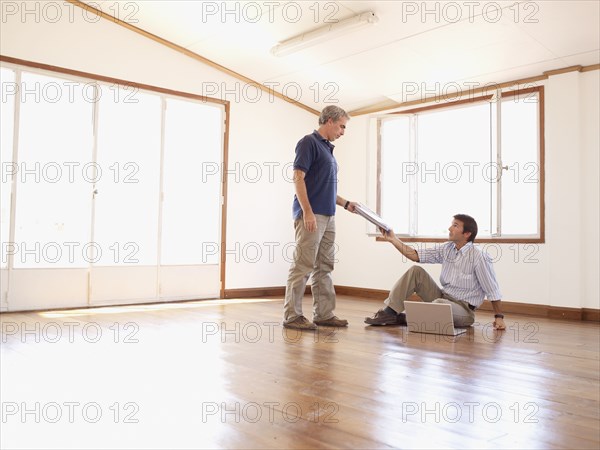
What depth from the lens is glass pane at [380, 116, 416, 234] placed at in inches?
239

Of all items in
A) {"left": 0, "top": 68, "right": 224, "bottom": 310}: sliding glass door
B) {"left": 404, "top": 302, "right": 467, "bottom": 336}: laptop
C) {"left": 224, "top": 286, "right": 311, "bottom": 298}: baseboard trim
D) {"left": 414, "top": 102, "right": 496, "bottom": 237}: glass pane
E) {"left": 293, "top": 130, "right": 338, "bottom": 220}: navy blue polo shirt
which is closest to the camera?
{"left": 404, "top": 302, "right": 467, "bottom": 336}: laptop

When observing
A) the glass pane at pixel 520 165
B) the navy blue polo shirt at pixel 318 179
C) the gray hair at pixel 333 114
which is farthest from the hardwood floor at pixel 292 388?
the glass pane at pixel 520 165

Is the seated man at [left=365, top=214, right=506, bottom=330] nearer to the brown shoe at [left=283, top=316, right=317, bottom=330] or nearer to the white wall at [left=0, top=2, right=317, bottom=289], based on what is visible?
the brown shoe at [left=283, top=316, right=317, bottom=330]

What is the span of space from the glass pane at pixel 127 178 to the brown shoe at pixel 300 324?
2304 mm

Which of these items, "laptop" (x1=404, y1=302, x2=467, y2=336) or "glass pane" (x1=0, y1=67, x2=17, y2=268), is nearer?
"laptop" (x1=404, y1=302, x2=467, y2=336)

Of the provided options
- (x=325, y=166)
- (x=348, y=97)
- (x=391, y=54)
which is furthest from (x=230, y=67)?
(x=325, y=166)

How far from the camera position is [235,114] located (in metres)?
6.16

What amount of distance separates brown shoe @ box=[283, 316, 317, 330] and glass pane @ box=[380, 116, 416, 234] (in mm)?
2696

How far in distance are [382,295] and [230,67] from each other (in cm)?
297

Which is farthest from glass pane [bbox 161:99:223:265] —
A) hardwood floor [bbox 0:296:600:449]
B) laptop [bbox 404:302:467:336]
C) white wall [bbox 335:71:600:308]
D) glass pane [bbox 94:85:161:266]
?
white wall [bbox 335:71:600:308]

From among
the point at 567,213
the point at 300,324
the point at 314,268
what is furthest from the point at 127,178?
the point at 567,213

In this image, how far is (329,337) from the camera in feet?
11.1

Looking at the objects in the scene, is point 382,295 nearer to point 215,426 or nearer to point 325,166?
point 325,166

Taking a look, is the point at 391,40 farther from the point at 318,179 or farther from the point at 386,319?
the point at 386,319
